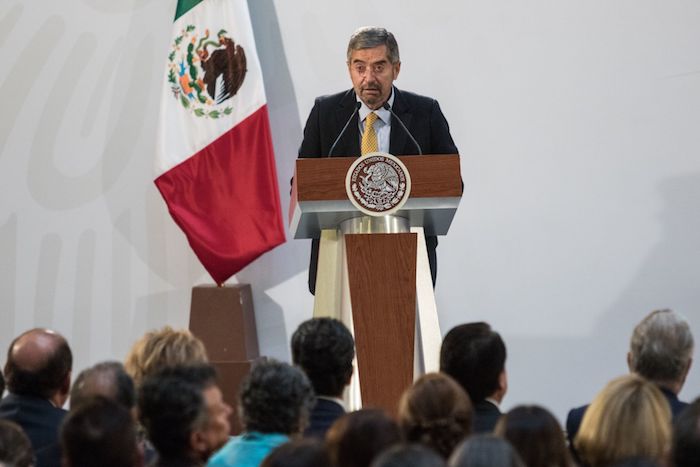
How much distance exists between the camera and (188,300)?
6637mm

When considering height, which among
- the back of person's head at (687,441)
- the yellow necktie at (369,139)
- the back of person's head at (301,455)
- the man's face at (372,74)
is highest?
the man's face at (372,74)

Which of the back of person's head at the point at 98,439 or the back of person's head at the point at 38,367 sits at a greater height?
the back of person's head at the point at 38,367

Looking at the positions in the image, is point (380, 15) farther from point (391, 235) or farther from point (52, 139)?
point (391, 235)

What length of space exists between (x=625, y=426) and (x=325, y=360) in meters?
1.07

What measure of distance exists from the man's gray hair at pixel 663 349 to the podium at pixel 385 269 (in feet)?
2.60

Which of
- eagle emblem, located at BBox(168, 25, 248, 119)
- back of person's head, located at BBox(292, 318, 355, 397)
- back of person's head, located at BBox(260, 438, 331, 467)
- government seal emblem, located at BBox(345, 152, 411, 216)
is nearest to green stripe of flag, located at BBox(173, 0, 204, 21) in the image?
eagle emblem, located at BBox(168, 25, 248, 119)

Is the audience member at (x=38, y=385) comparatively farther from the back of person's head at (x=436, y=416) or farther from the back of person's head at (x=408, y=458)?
the back of person's head at (x=408, y=458)

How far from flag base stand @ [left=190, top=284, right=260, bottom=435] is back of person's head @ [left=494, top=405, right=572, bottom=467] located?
354 centimetres

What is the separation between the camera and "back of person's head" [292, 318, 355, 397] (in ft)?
11.6

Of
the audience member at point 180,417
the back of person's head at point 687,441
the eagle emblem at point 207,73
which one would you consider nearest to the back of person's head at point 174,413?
the audience member at point 180,417

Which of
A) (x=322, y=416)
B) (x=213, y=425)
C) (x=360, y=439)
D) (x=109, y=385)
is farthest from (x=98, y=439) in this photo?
(x=322, y=416)

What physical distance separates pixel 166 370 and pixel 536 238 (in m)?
3.86

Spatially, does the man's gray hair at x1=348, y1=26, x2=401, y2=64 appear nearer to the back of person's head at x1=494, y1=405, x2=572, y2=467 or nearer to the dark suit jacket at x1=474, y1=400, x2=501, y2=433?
the dark suit jacket at x1=474, y1=400, x2=501, y2=433

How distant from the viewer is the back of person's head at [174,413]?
289 centimetres
